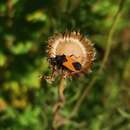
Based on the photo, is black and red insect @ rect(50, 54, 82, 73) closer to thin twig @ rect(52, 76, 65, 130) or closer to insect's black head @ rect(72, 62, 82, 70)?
insect's black head @ rect(72, 62, 82, 70)

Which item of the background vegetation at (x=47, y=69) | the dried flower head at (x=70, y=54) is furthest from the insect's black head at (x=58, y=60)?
the background vegetation at (x=47, y=69)

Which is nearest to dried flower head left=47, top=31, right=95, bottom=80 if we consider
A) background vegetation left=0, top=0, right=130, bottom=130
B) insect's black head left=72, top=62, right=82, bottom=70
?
insect's black head left=72, top=62, right=82, bottom=70

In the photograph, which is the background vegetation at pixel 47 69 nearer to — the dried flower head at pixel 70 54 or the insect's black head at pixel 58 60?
the dried flower head at pixel 70 54

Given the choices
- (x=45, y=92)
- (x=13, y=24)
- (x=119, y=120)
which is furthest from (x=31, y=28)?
(x=119, y=120)

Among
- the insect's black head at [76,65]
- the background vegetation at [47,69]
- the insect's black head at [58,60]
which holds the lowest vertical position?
the insect's black head at [76,65]

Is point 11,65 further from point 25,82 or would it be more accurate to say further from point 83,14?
point 83,14
